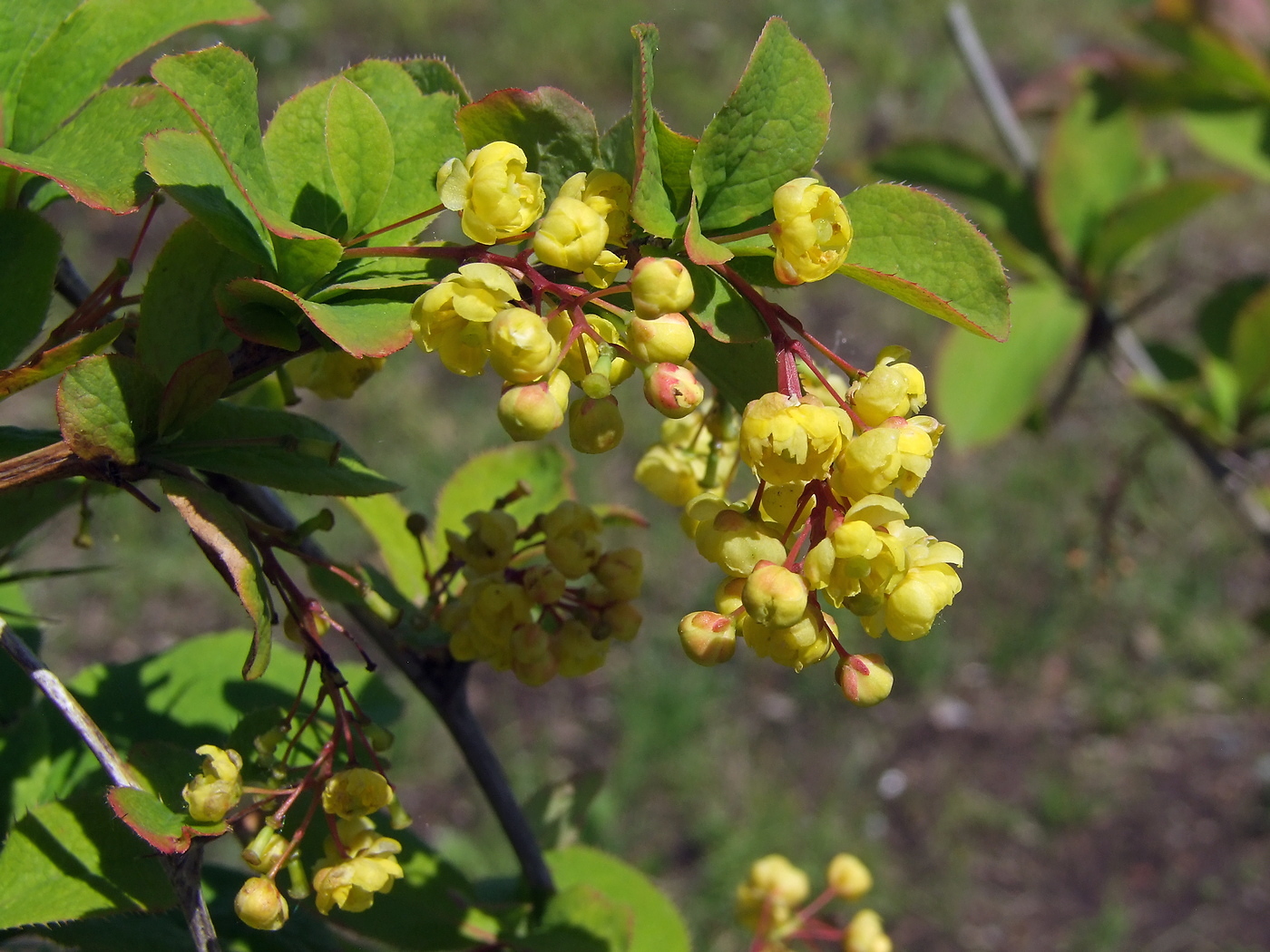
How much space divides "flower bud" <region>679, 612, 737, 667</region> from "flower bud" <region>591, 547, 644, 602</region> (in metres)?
0.19

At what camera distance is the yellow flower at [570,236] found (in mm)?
723

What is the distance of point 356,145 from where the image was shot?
0.84 meters

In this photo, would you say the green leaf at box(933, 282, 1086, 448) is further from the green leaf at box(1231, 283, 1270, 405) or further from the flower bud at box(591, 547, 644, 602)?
the flower bud at box(591, 547, 644, 602)

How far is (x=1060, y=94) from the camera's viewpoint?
2309mm

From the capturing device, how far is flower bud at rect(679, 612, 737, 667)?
835 mm

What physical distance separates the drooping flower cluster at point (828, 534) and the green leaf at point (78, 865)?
0.47 m

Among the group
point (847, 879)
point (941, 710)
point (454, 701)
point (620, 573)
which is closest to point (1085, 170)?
point (847, 879)

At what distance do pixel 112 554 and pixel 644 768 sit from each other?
2.10m

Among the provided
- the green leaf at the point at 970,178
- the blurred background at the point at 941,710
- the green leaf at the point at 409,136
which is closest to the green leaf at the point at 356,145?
the green leaf at the point at 409,136

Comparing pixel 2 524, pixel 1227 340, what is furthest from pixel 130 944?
pixel 1227 340

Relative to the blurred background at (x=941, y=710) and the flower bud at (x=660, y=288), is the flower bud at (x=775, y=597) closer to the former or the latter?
the flower bud at (x=660, y=288)

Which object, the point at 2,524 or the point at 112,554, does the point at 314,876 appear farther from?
the point at 112,554

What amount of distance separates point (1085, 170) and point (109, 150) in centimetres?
181

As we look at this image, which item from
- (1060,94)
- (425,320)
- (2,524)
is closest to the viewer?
(425,320)
